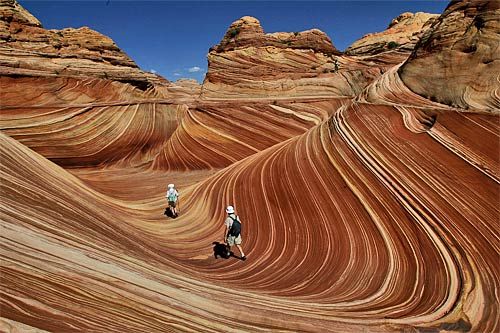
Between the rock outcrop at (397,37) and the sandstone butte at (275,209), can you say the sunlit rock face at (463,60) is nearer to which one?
the sandstone butte at (275,209)

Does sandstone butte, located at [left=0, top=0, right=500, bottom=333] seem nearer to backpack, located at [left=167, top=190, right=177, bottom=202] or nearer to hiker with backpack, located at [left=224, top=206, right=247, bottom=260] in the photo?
hiker with backpack, located at [left=224, top=206, right=247, bottom=260]

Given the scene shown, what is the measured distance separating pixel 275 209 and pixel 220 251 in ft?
5.85

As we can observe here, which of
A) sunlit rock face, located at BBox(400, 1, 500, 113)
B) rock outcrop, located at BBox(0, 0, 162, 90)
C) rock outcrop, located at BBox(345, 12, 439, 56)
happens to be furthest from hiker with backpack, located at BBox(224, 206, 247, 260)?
rock outcrop, located at BBox(345, 12, 439, 56)

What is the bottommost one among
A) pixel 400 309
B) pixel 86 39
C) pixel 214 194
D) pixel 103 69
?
pixel 400 309

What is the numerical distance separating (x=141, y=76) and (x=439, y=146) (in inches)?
742

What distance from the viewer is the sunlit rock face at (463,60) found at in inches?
320

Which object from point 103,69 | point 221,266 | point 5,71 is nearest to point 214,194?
point 221,266

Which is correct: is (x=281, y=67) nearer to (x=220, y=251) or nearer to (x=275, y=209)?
(x=275, y=209)

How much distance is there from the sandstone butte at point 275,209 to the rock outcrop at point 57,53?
723 millimetres

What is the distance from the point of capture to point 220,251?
722 centimetres

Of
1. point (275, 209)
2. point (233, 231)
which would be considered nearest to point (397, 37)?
point (275, 209)

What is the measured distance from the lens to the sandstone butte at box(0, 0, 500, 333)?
3578mm

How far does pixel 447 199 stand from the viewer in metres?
6.33

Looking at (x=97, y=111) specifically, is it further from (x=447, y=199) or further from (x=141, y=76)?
(x=447, y=199)
